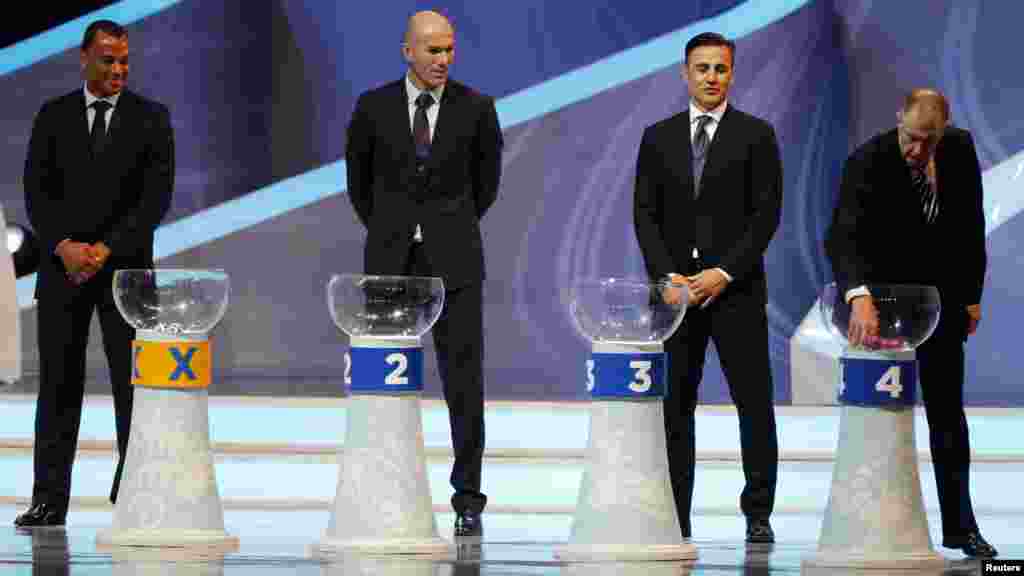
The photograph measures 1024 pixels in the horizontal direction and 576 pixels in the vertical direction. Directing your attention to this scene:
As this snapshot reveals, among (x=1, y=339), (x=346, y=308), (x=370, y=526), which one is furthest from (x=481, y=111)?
(x=1, y=339)

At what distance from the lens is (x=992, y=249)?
870 centimetres

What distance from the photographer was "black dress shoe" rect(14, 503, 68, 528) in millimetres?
5961

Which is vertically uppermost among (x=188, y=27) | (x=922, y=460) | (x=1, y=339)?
(x=188, y=27)

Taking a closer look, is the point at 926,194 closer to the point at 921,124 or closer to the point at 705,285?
the point at 921,124

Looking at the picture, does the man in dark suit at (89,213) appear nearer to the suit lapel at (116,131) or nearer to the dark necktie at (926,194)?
the suit lapel at (116,131)

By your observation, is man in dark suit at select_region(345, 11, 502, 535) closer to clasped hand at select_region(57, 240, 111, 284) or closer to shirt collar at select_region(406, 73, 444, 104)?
shirt collar at select_region(406, 73, 444, 104)

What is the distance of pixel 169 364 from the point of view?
5.24 meters

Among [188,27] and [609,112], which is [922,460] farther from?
[188,27]

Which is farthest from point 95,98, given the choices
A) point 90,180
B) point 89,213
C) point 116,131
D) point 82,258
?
point 82,258

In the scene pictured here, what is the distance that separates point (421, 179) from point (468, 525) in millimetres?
1056

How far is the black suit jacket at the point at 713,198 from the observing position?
5.78 meters

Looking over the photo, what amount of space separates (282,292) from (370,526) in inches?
156

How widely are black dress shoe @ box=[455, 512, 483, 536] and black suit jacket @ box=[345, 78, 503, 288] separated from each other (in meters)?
0.69

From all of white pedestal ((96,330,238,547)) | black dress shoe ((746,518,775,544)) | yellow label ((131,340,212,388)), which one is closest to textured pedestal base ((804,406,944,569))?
black dress shoe ((746,518,775,544))
